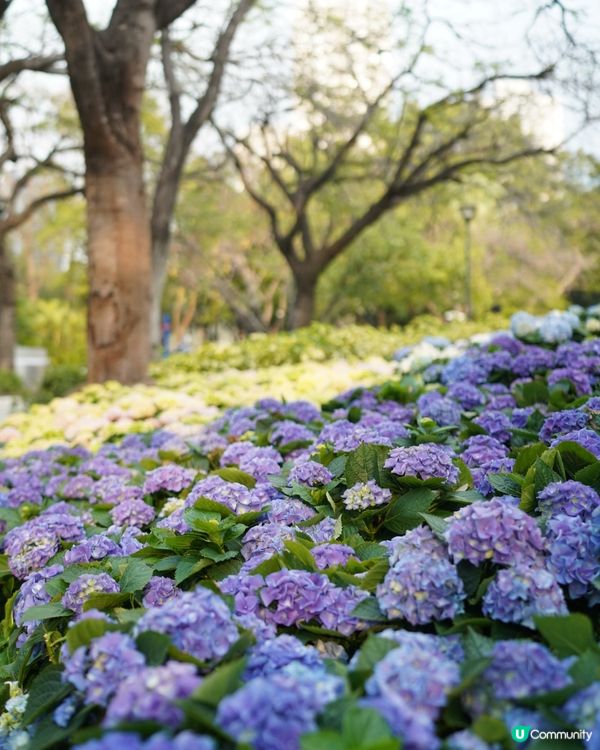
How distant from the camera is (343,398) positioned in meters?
4.22

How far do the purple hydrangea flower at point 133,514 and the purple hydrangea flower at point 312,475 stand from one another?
58 centimetres

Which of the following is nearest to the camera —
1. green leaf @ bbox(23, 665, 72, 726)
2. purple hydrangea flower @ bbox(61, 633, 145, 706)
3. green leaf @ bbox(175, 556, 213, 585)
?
purple hydrangea flower @ bbox(61, 633, 145, 706)

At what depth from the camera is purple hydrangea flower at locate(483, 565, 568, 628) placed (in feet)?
5.10

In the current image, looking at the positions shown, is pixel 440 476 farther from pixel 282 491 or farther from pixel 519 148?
pixel 519 148

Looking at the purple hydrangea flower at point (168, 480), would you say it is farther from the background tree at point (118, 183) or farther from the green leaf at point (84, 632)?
the background tree at point (118, 183)

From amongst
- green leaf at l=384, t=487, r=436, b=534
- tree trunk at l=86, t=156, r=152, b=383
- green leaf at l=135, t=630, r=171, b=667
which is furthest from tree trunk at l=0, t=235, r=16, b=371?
green leaf at l=135, t=630, r=171, b=667

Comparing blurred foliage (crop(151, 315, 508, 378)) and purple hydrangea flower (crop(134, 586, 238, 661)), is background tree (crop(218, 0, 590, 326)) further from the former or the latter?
purple hydrangea flower (crop(134, 586, 238, 661))

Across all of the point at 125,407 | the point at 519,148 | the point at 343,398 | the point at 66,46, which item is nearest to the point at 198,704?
the point at 343,398

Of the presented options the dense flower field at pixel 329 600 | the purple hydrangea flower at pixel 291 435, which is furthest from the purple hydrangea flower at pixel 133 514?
the purple hydrangea flower at pixel 291 435

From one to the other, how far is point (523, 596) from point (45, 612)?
118cm

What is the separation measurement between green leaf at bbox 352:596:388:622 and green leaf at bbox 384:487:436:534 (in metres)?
0.48

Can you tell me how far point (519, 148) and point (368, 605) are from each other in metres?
13.9

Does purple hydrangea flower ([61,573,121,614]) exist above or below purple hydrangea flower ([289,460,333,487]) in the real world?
below

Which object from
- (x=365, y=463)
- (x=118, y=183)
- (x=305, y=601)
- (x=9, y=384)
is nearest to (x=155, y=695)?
(x=305, y=601)
